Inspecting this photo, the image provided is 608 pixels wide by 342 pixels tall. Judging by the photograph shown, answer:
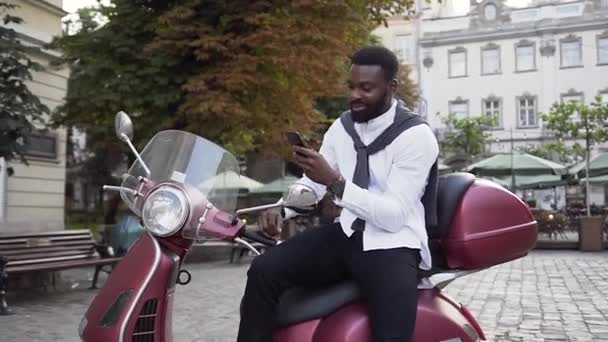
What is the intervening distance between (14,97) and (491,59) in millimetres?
45015

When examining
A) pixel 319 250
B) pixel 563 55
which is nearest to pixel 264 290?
pixel 319 250

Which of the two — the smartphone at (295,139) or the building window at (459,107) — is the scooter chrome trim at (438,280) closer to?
the smartphone at (295,139)

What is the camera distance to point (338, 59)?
1215 cm

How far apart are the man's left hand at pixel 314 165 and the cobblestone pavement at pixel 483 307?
11.6 ft

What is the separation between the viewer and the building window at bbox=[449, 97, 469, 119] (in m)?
49.3

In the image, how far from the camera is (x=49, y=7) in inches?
528

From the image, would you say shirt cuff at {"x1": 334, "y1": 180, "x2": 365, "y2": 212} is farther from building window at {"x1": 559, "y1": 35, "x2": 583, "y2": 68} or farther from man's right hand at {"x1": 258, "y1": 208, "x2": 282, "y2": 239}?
building window at {"x1": 559, "y1": 35, "x2": 583, "y2": 68}

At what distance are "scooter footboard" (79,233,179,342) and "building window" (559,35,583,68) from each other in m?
48.3

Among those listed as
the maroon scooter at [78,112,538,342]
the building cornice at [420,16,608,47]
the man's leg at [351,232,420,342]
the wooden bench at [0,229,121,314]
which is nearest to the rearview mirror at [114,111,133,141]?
the maroon scooter at [78,112,538,342]

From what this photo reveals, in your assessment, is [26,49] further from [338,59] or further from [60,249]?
[338,59]

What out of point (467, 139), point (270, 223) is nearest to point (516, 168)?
point (270, 223)

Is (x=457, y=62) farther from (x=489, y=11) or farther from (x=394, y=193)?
(x=394, y=193)

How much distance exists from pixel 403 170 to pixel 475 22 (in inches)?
1955

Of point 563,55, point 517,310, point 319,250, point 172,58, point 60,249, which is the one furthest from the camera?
point 563,55
